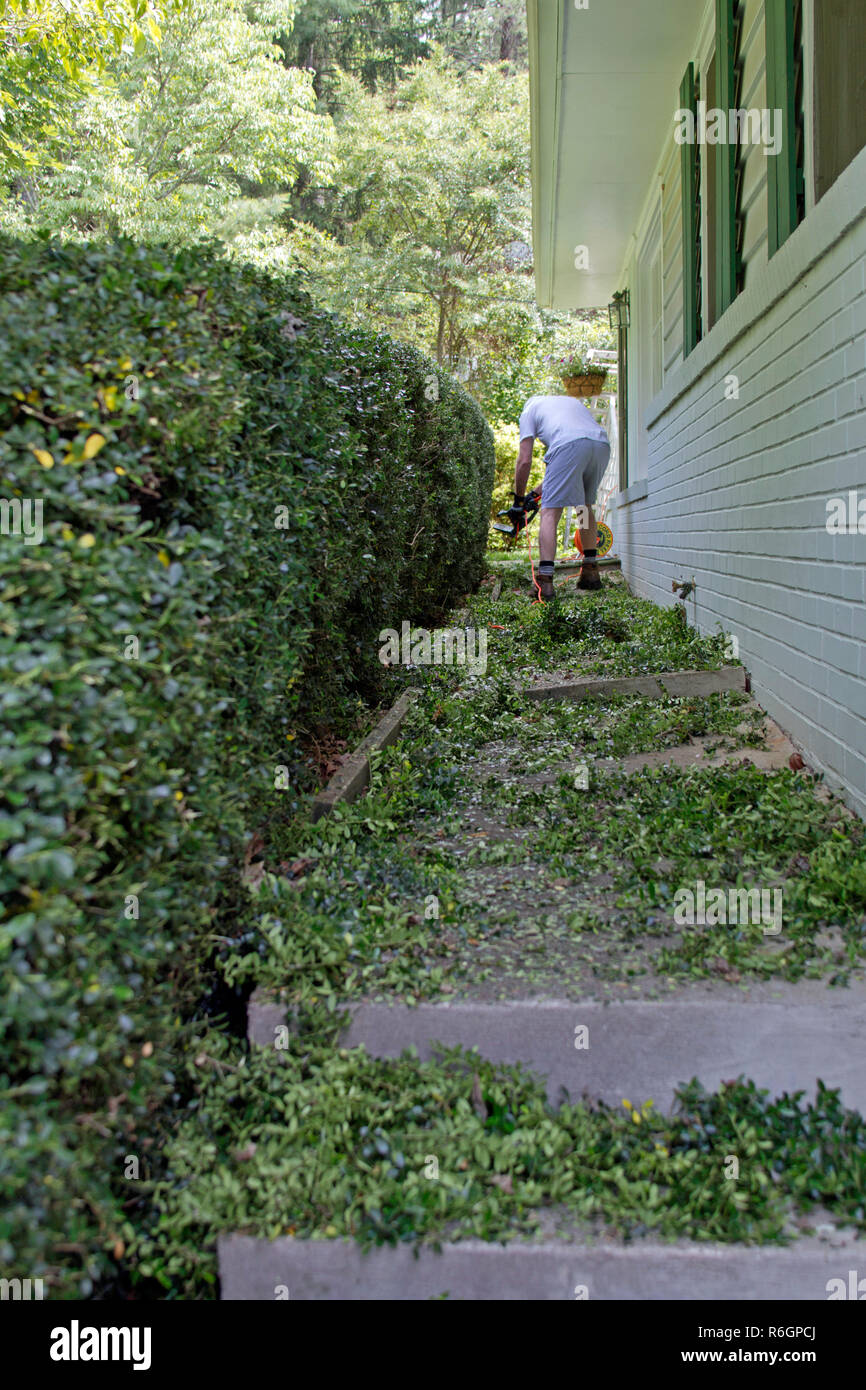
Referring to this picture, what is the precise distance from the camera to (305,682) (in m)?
3.39

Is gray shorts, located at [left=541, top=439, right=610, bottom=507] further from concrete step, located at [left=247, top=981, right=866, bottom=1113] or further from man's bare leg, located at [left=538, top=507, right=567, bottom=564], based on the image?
concrete step, located at [left=247, top=981, right=866, bottom=1113]

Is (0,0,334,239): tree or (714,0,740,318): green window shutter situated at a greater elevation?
(0,0,334,239): tree

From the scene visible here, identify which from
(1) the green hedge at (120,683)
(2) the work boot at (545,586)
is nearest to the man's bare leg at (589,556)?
(2) the work boot at (545,586)

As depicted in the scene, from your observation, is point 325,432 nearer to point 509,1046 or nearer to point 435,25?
point 509,1046

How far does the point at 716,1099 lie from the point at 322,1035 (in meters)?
0.84

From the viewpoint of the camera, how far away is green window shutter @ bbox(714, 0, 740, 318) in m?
4.95

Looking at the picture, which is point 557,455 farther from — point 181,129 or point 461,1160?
point 181,129

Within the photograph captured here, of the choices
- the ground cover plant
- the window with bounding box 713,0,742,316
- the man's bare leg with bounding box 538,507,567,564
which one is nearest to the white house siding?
the window with bounding box 713,0,742,316

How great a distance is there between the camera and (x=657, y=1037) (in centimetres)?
205

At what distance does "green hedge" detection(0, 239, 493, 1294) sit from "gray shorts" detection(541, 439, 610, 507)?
605 centimetres

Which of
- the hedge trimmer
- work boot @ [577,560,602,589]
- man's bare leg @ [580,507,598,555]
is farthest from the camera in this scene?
work boot @ [577,560,602,589]

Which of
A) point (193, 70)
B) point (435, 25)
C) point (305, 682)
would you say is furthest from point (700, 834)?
point (435, 25)

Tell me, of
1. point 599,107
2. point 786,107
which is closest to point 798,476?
point 786,107

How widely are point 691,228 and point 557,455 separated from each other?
231 cm
